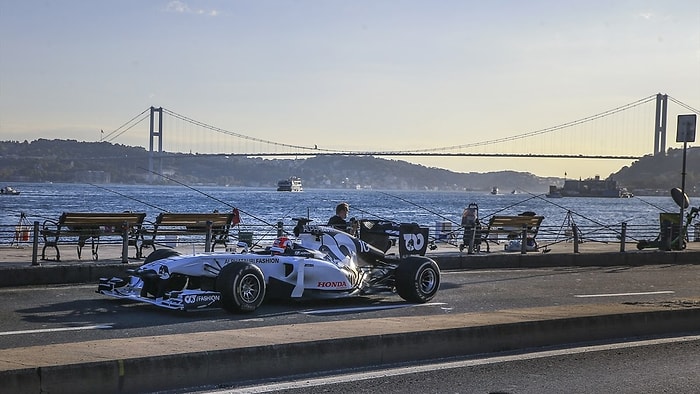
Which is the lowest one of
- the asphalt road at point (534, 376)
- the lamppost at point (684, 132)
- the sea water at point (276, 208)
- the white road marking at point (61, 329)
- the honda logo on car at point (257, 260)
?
the sea water at point (276, 208)

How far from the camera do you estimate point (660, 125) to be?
357 feet

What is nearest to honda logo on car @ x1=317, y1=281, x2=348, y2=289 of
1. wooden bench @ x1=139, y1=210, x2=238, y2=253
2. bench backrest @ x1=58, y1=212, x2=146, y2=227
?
bench backrest @ x1=58, y1=212, x2=146, y2=227

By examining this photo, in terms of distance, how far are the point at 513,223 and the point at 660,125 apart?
290ft

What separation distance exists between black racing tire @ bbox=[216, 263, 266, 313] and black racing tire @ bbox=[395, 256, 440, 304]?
2673 millimetres

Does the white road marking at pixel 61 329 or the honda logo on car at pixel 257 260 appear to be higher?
the honda logo on car at pixel 257 260

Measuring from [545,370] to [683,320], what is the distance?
3.55 metres

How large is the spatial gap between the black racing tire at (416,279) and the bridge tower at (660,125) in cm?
9022

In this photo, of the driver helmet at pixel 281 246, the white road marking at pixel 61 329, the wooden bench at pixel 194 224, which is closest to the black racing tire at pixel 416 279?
the driver helmet at pixel 281 246

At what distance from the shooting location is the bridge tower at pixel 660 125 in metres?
105

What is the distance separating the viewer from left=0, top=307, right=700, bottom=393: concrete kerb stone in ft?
26.5

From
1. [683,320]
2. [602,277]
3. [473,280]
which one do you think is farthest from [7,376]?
[602,277]

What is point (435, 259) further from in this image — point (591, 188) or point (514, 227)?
point (591, 188)

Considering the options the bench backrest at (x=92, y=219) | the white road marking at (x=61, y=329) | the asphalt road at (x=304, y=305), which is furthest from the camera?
the bench backrest at (x=92, y=219)

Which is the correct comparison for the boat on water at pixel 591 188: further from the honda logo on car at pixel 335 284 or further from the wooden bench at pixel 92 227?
the honda logo on car at pixel 335 284
